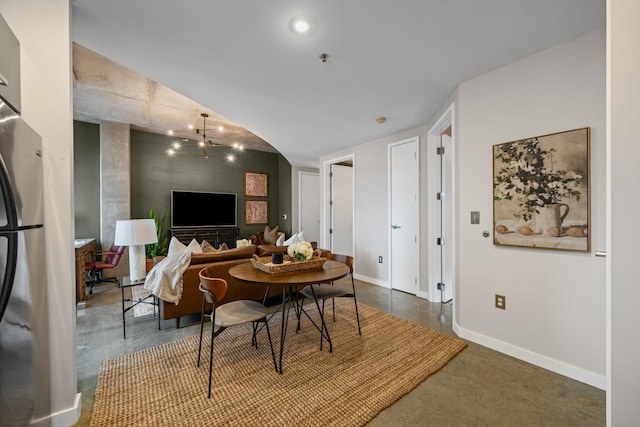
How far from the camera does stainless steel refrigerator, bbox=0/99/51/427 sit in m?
1.06

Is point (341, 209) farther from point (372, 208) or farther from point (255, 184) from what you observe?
point (255, 184)

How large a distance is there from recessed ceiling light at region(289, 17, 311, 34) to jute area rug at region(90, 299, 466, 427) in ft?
8.19

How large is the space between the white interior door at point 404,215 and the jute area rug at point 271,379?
1372 millimetres

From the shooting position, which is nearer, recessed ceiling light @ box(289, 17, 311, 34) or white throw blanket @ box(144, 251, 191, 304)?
recessed ceiling light @ box(289, 17, 311, 34)

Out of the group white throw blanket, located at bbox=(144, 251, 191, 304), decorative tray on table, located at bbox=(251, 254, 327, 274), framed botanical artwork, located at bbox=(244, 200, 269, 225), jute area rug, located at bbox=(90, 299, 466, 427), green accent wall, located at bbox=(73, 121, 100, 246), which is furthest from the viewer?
framed botanical artwork, located at bbox=(244, 200, 269, 225)

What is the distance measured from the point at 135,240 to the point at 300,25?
2632 millimetres

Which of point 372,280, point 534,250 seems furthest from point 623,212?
point 372,280

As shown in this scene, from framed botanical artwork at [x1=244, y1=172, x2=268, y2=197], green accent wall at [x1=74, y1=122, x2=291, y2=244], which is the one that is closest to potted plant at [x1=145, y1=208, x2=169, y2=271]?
green accent wall at [x1=74, y1=122, x2=291, y2=244]

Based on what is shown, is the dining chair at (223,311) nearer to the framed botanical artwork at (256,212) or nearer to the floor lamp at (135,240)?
the floor lamp at (135,240)

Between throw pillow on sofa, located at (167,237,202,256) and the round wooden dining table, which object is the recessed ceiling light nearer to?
the round wooden dining table

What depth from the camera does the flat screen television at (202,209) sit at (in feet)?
19.6

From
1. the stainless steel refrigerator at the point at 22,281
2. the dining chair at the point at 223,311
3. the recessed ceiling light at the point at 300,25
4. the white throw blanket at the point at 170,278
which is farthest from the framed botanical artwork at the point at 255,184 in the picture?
the stainless steel refrigerator at the point at 22,281

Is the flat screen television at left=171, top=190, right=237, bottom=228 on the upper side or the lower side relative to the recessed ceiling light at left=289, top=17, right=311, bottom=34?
lower

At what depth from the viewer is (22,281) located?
1.21 metres
